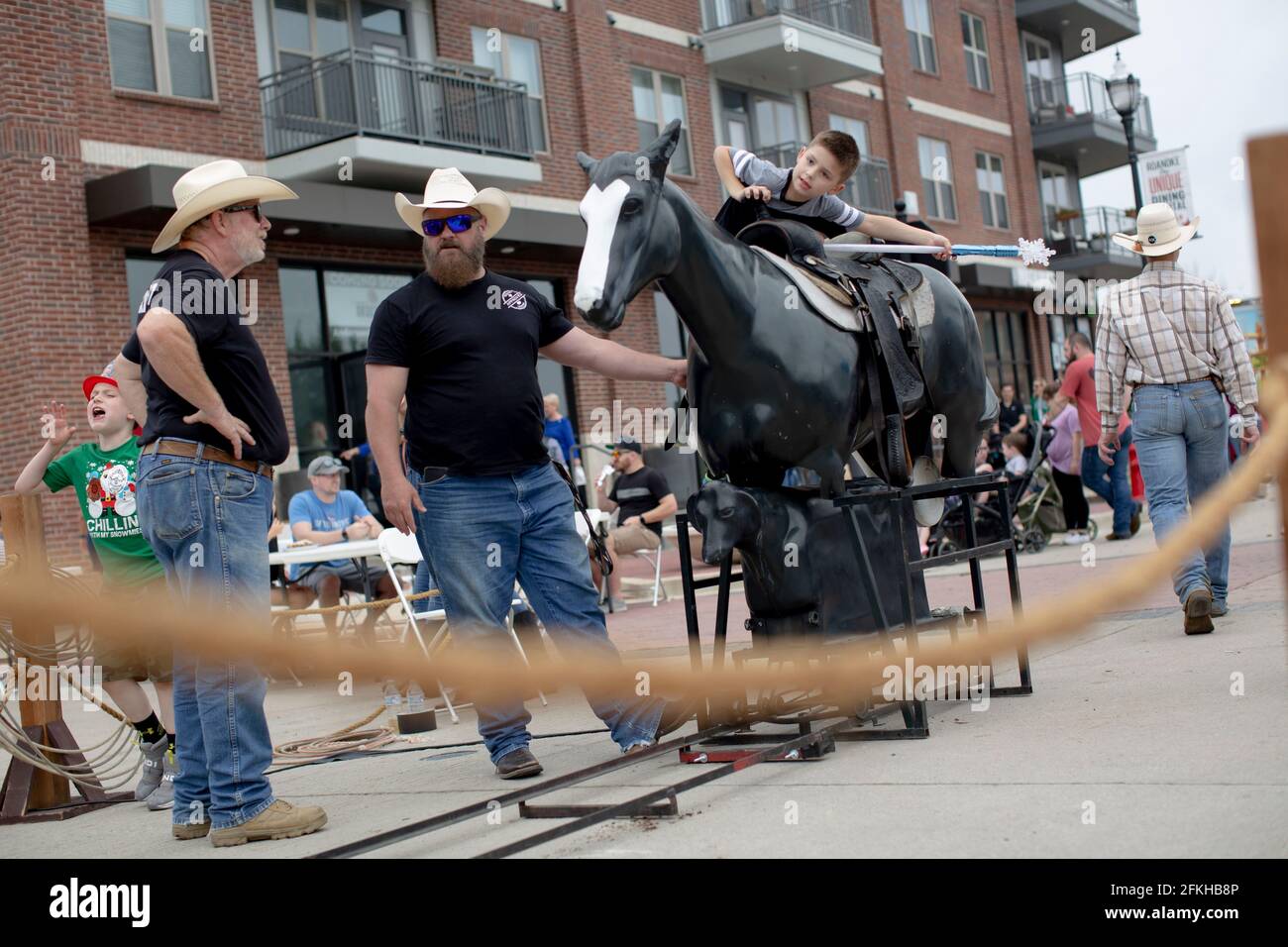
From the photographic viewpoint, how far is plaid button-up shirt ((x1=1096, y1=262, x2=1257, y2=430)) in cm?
690

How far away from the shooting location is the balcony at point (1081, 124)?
3316 centimetres

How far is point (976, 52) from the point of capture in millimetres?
32188

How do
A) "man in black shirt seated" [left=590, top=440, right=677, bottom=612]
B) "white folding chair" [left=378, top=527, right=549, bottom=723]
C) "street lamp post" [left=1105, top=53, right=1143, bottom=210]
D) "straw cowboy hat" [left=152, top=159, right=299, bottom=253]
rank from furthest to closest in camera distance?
"street lamp post" [left=1105, top=53, right=1143, bottom=210]
"man in black shirt seated" [left=590, top=440, right=677, bottom=612]
"white folding chair" [left=378, top=527, right=549, bottom=723]
"straw cowboy hat" [left=152, top=159, right=299, bottom=253]

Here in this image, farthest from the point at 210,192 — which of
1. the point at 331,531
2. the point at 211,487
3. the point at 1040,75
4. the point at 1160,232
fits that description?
the point at 1040,75

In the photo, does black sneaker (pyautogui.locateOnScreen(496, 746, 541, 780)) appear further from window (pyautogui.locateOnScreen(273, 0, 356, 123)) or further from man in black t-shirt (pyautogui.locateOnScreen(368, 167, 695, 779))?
window (pyautogui.locateOnScreen(273, 0, 356, 123))

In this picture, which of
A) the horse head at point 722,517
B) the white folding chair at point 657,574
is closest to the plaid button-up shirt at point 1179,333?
the horse head at point 722,517

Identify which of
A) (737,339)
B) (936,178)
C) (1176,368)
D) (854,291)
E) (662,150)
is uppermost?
(936,178)

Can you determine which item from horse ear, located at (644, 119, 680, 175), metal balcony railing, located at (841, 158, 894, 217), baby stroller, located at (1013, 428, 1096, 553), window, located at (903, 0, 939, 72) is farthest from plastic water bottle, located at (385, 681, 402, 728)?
window, located at (903, 0, 939, 72)

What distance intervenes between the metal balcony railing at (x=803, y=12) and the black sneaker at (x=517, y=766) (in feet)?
68.8

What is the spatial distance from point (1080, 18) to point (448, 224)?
33104 millimetres

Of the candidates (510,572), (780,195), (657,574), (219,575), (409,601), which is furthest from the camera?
(657,574)

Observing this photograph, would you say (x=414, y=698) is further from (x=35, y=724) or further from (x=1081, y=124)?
(x=1081, y=124)

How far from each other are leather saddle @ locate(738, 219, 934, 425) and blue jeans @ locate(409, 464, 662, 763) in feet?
4.25

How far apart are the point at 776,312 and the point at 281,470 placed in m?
12.2
